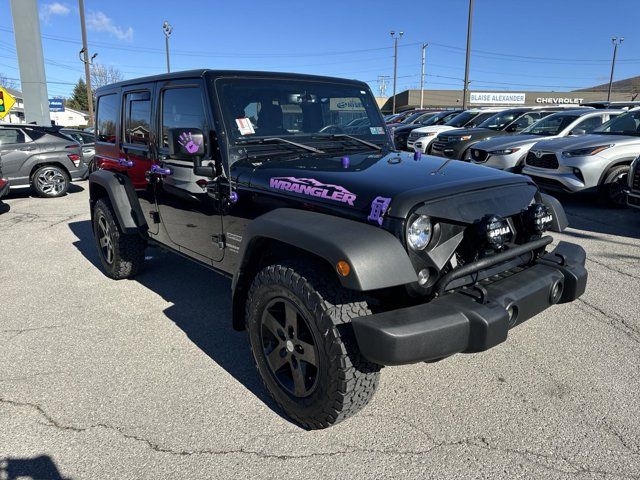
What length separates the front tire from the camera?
2.31 m

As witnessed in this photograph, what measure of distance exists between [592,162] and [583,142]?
1.52 ft

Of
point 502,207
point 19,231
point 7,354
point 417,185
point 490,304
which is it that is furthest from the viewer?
point 19,231

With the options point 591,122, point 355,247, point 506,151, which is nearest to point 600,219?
point 506,151

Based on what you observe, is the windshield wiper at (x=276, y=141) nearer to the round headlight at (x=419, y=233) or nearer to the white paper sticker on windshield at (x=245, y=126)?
the white paper sticker on windshield at (x=245, y=126)

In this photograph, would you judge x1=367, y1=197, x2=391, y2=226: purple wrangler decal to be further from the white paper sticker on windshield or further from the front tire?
the white paper sticker on windshield

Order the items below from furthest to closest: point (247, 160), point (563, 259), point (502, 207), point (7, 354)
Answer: point (7, 354)
point (247, 160)
point (563, 259)
point (502, 207)

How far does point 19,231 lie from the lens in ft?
24.6

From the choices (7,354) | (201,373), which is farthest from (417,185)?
(7,354)

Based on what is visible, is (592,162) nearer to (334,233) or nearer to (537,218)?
(537,218)

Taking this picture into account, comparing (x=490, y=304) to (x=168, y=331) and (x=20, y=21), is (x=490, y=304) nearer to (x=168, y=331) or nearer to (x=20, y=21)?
(x=168, y=331)

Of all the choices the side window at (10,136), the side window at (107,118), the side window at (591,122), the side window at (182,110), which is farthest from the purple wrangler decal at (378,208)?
the side window at (10,136)

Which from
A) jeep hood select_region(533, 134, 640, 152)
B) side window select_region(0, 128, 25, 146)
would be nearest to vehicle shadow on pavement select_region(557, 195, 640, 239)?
jeep hood select_region(533, 134, 640, 152)

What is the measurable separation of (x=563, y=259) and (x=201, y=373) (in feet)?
7.70

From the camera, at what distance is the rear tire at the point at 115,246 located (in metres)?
4.73
